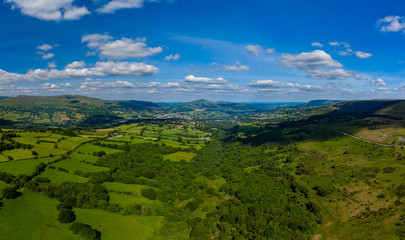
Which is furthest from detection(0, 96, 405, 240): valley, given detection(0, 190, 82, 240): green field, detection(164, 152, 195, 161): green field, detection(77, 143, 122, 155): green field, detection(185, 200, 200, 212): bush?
detection(164, 152, 195, 161): green field

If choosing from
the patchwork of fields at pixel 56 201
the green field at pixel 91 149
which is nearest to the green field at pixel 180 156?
the green field at pixel 91 149

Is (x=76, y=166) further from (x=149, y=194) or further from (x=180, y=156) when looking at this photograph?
(x=180, y=156)

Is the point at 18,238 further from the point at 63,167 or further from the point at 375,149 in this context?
the point at 375,149

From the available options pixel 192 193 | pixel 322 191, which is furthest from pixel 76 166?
pixel 322 191

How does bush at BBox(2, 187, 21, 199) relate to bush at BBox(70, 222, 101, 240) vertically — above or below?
above

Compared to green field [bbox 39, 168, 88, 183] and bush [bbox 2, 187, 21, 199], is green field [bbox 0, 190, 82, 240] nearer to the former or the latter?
bush [bbox 2, 187, 21, 199]

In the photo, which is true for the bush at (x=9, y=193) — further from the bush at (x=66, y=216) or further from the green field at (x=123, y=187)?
the green field at (x=123, y=187)
